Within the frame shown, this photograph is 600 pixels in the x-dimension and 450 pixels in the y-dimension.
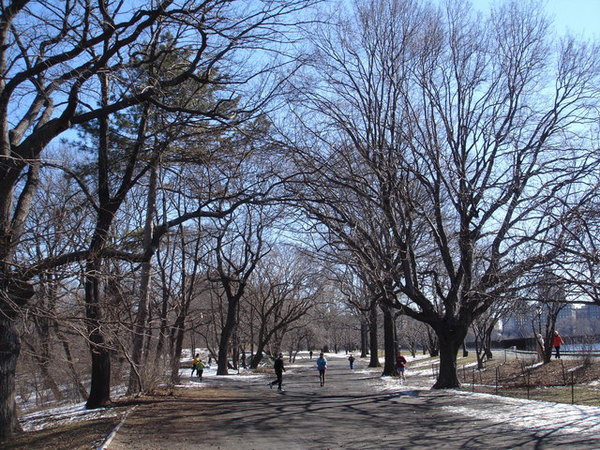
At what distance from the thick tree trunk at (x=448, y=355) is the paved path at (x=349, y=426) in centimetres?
220

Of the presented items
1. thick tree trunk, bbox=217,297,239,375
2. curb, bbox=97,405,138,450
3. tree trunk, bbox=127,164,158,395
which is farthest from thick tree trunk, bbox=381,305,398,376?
curb, bbox=97,405,138,450

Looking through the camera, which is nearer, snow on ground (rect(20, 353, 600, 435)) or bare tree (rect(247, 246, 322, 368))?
snow on ground (rect(20, 353, 600, 435))

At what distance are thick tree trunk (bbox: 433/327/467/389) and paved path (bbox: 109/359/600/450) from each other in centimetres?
220

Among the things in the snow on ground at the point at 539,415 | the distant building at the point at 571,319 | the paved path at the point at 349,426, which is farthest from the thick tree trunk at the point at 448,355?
the snow on ground at the point at 539,415

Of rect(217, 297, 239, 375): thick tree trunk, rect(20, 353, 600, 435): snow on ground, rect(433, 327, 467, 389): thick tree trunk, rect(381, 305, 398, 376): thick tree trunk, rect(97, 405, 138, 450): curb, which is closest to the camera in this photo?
rect(97, 405, 138, 450): curb

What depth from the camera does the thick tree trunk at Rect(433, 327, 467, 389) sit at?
19.7 metres

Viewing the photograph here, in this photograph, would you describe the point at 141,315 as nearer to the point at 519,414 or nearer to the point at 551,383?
the point at 519,414

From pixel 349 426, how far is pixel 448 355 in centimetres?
902

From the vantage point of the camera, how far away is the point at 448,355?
66.2 feet

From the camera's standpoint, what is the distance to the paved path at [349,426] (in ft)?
32.8

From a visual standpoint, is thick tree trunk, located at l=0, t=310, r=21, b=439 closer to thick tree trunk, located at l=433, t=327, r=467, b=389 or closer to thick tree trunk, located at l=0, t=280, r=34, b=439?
thick tree trunk, located at l=0, t=280, r=34, b=439

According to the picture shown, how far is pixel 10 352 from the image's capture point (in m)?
11.4

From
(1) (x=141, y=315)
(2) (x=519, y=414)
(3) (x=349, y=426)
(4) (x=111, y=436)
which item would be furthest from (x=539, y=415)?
(1) (x=141, y=315)

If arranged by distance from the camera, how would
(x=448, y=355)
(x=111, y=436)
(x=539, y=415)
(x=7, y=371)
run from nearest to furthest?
(x=111, y=436)
(x=7, y=371)
(x=539, y=415)
(x=448, y=355)
